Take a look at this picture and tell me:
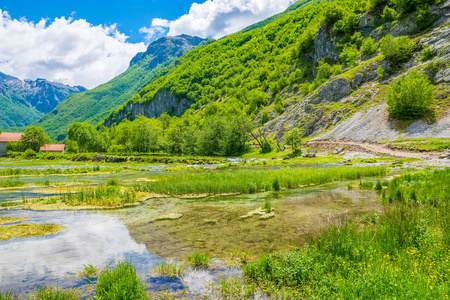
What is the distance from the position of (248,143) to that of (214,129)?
1526 centimetres

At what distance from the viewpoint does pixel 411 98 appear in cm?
5553

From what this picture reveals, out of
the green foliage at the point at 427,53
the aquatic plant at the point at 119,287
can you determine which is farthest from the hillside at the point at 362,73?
the aquatic plant at the point at 119,287

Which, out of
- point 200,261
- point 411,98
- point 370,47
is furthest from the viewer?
point 370,47

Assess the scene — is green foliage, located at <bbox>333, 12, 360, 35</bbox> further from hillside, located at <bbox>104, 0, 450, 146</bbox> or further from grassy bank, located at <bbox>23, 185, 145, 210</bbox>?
grassy bank, located at <bbox>23, 185, 145, 210</bbox>

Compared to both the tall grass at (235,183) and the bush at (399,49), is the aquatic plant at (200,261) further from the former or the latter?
the bush at (399,49)

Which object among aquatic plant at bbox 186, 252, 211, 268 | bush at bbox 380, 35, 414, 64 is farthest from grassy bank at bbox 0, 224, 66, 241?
bush at bbox 380, 35, 414, 64

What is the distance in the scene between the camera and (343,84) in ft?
283

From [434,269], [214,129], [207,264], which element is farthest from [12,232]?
[214,129]

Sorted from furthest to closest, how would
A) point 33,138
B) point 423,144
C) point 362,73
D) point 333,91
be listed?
point 33,138, point 333,91, point 362,73, point 423,144

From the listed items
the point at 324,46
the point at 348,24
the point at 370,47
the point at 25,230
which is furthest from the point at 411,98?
the point at 324,46

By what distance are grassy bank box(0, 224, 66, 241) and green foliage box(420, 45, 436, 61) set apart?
3664 inches

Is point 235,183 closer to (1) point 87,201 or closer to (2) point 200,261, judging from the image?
(1) point 87,201

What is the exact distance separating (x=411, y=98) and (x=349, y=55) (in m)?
56.4

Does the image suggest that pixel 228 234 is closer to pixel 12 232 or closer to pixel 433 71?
pixel 12 232
